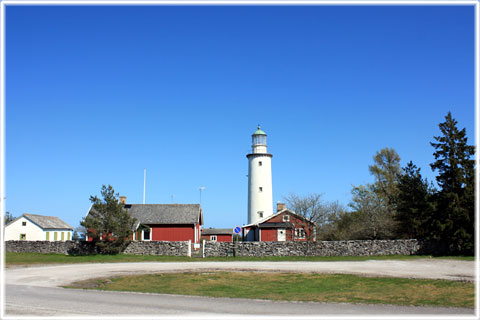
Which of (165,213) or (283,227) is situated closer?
(165,213)

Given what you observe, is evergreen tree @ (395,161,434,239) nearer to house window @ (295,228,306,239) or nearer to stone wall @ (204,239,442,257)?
stone wall @ (204,239,442,257)

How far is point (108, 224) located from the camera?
36.2m

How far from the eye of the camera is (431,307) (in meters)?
12.6

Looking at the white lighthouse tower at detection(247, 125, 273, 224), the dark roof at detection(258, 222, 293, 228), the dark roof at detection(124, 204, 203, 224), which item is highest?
the white lighthouse tower at detection(247, 125, 273, 224)

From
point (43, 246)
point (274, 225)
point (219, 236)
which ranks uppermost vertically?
point (274, 225)

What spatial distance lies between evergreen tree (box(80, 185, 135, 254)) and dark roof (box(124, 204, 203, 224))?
310 inches

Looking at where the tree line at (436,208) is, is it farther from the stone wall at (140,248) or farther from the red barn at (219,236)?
the red barn at (219,236)

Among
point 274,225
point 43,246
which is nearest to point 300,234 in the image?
point 274,225

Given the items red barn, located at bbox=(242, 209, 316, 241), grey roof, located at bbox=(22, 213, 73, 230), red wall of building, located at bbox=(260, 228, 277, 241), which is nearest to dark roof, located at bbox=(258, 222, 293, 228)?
red barn, located at bbox=(242, 209, 316, 241)

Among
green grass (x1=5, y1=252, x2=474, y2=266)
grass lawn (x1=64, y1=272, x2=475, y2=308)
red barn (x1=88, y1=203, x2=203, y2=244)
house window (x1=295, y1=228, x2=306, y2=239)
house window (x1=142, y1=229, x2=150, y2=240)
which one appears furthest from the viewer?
house window (x1=142, y1=229, x2=150, y2=240)

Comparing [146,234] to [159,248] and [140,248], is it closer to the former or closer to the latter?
[140,248]

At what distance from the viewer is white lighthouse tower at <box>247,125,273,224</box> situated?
170 ft

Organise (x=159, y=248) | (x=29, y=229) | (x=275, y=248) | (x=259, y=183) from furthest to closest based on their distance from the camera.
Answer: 1. (x=29, y=229)
2. (x=259, y=183)
3. (x=159, y=248)
4. (x=275, y=248)

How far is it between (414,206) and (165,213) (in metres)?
24.8
